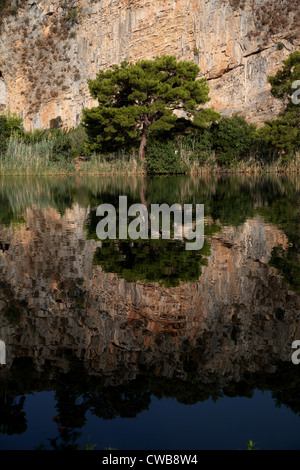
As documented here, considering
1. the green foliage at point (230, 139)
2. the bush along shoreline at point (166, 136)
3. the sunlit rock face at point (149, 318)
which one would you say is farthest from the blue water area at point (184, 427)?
the green foliage at point (230, 139)

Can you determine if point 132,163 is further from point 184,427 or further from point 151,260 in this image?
point 184,427

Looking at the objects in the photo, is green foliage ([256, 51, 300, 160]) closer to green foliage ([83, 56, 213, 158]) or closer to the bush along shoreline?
the bush along shoreline

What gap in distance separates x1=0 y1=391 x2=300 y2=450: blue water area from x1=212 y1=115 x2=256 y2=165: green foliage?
23.5m

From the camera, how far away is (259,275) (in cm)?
358

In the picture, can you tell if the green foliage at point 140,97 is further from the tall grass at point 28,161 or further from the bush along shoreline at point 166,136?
the tall grass at point 28,161

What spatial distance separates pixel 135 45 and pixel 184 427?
140 ft

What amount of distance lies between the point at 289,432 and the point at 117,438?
617 millimetres

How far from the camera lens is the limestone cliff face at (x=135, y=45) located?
3519cm

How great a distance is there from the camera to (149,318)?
2.77 metres

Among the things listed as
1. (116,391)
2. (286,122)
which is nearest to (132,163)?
(286,122)

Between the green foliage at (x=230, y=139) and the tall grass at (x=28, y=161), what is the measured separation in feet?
28.2

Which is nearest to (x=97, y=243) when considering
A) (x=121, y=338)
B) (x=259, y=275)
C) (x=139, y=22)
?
(x=259, y=275)

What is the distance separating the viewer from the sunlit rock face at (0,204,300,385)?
2.17 meters

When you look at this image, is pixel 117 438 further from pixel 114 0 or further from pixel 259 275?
pixel 114 0
